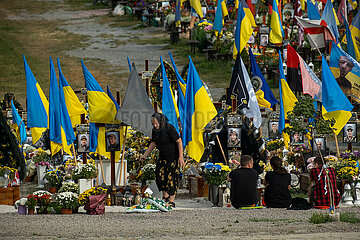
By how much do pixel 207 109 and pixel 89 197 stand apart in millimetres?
3723

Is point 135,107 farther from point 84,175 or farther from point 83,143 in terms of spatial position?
point 84,175

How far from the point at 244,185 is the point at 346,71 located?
6078 millimetres

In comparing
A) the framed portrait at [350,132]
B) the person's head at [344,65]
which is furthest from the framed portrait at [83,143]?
the person's head at [344,65]

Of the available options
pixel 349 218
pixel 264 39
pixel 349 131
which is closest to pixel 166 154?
pixel 349 218

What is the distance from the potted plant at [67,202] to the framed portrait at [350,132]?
637cm

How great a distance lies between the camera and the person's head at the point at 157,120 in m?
→ 15.9

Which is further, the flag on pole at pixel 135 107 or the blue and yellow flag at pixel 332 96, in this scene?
the blue and yellow flag at pixel 332 96

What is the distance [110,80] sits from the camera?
114ft

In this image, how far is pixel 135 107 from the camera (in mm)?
17641

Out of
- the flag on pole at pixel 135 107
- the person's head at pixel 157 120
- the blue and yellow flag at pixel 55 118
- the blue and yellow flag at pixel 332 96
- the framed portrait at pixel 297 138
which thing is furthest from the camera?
the framed portrait at pixel 297 138

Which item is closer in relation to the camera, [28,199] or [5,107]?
[28,199]

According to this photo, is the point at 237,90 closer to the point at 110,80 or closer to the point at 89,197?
the point at 89,197

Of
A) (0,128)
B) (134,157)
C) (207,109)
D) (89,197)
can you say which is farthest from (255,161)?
(0,128)

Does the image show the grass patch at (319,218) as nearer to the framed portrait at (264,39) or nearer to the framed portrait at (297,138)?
the framed portrait at (297,138)
